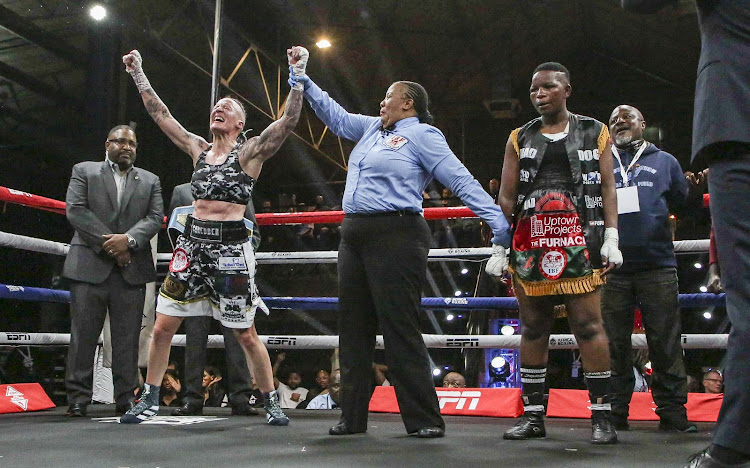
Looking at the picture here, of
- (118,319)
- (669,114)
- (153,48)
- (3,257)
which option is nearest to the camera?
(118,319)

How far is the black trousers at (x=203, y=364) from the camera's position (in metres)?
3.36

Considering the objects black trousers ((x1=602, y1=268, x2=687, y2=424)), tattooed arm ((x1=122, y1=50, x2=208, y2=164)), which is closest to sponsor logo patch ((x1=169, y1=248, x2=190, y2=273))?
tattooed arm ((x1=122, y1=50, x2=208, y2=164))

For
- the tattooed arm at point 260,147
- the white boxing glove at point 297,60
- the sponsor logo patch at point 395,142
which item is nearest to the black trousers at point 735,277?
the sponsor logo patch at point 395,142

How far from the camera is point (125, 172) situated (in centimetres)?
342

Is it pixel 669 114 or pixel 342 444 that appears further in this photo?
pixel 669 114

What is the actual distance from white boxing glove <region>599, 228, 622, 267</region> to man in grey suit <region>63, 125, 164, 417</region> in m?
2.09

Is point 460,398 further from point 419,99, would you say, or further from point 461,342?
point 419,99

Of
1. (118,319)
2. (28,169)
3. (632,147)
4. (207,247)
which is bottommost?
(118,319)

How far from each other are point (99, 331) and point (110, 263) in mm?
312

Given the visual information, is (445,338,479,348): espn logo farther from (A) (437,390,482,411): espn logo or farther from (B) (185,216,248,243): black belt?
(B) (185,216,248,243): black belt

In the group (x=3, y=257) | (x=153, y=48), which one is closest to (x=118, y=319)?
(x=153, y=48)

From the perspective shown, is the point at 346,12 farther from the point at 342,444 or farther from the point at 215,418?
the point at 342,444

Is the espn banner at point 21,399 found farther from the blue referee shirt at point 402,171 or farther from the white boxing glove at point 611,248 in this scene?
the white boxing glove at point 611,248

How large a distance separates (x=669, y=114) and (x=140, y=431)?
1181cm
